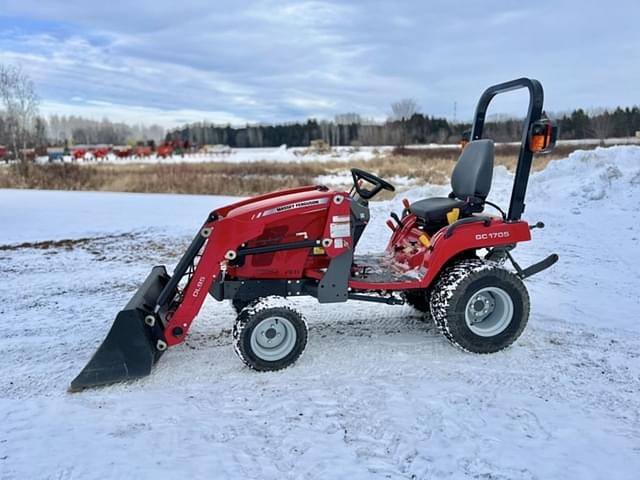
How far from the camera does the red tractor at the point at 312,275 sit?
351 cm

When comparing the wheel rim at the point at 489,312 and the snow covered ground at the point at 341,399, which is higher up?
the wheel rim at the point at 489,312

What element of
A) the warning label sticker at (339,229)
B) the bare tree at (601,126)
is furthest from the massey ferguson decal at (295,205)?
the bare tree at (601,126)

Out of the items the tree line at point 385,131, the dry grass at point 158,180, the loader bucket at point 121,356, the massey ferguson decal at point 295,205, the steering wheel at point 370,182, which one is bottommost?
the loader bucket at point 121,356

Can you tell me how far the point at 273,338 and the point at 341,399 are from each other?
2.35 ft

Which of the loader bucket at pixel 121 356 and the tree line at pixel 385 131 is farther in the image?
the tree line at pixel 385 131

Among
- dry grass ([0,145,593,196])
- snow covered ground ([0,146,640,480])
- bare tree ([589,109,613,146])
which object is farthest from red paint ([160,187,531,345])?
bare tree ([589,109,613,146])

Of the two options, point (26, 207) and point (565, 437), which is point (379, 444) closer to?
point (565, 437)

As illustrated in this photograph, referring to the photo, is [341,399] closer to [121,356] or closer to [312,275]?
[312,275]

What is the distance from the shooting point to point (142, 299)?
3771 millimetres

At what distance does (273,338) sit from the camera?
366 centimetres

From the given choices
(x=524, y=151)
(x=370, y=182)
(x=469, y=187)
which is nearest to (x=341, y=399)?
(x=370, y=182)

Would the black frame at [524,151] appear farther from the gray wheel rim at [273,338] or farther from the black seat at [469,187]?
the gray wheel rim at [273,338]

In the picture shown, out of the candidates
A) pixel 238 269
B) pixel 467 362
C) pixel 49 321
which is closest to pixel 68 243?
pixel 49 321

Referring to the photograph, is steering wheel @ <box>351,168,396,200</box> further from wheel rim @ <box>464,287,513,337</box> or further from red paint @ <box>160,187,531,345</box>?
wheel rim @ <box>464,287,513,337</box>
